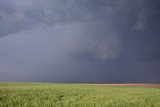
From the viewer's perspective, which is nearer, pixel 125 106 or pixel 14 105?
pixel 14 105

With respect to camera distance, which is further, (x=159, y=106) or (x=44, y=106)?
(x=159, y=106)

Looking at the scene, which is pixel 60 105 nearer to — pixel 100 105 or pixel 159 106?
pixel 100 105

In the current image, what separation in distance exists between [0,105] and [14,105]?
2.35 feet

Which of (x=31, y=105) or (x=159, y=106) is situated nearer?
(x=31, y=105)

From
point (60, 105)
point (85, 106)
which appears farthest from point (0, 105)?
point (85, 106)

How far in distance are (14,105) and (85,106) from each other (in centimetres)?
382

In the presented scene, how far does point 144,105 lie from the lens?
579 inches

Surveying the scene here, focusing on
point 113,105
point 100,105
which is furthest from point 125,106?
point 100,105

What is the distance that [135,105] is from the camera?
14.7 meters

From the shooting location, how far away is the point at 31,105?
516 inches

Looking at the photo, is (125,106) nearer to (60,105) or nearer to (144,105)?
(144,105)

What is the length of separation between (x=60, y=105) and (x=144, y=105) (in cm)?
510

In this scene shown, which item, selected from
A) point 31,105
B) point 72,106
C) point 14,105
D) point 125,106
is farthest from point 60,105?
point 125,106

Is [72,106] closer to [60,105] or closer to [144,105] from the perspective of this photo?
[60,105]
